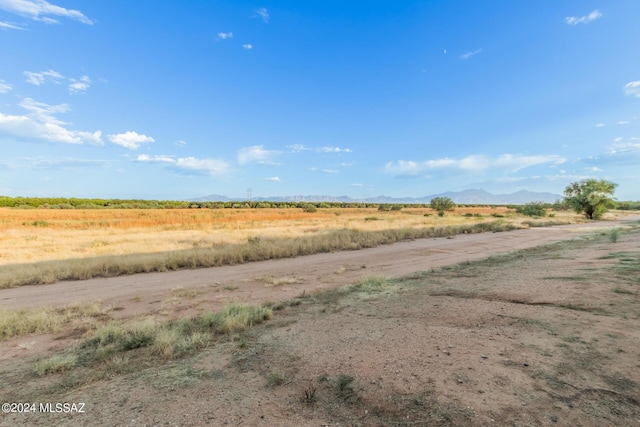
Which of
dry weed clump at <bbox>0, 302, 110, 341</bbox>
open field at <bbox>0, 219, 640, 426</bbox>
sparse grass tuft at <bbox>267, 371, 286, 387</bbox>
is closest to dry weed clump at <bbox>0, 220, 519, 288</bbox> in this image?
open field at <bbox>0, 219, 640, 426</bbox>

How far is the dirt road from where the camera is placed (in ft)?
28.5

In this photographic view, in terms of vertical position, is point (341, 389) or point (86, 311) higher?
point (341, 389)

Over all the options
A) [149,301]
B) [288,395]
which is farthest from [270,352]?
[149,301]

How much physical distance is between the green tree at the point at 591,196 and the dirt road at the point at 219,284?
3844 centimetres

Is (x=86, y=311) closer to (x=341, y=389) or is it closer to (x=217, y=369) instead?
(x=217, y=369)

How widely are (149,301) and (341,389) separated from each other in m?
7.39

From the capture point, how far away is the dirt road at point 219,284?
8.70 metres

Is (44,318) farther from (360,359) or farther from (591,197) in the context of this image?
(591,197)

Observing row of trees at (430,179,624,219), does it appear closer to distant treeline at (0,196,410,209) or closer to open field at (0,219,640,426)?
open field at (0,219,640,426)

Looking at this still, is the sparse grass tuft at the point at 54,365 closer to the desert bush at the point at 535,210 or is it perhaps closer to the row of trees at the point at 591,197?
the row of trees at the point at 591,197

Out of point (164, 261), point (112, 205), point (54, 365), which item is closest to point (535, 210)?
point (164, 261)

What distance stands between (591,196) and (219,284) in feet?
168

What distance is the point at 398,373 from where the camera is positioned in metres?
3.90

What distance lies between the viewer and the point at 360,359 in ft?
14.4
